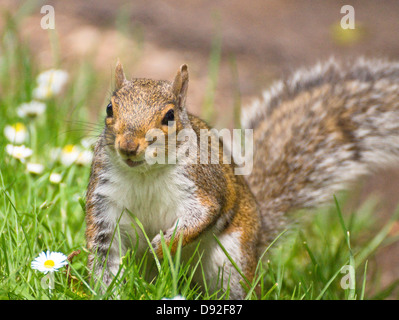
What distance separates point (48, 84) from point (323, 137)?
149 centimetres

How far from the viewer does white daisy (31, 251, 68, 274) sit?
1743 millimetres

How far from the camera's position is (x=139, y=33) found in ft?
13.5

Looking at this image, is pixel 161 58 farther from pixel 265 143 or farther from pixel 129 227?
pixel 129 227

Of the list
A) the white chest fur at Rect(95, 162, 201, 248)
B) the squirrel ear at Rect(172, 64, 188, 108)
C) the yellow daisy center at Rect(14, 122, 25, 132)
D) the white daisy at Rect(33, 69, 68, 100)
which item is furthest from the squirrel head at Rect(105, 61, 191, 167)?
the white daisy at Rect(33, 69, 68, 100)

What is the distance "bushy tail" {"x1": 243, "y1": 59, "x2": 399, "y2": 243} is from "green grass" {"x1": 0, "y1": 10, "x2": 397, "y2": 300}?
0.49ft

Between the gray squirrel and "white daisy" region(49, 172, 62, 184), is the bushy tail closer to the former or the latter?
the gray squirrel

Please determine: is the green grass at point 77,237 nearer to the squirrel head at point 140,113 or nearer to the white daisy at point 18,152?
the white daisy at point 18,152

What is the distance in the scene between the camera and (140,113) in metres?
1.79

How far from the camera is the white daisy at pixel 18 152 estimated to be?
2512 millimetres

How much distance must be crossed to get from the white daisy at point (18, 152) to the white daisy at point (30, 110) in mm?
304

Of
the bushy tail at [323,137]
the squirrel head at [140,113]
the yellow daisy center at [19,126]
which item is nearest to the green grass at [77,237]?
the yellow daisy center at [19,126]

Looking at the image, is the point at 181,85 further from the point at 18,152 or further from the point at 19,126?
the point at 19,126
